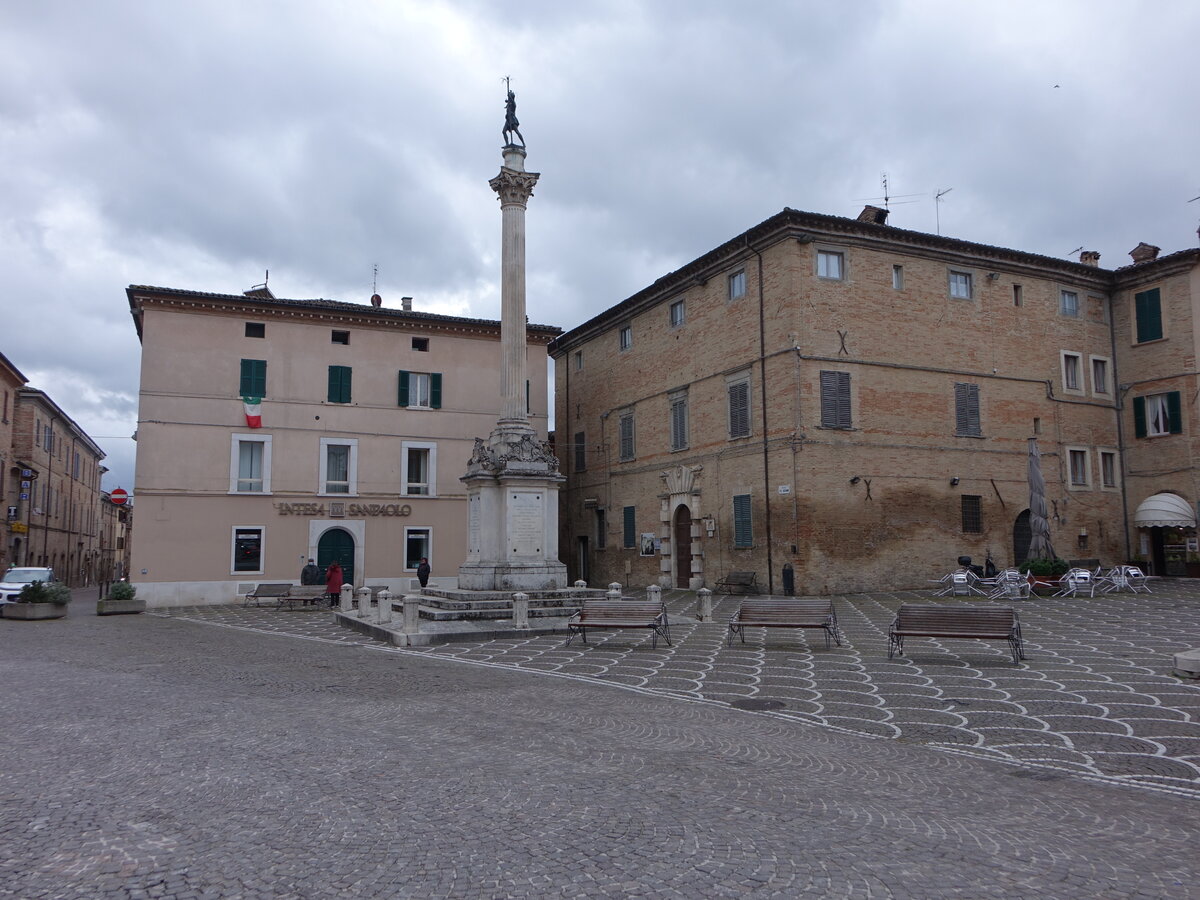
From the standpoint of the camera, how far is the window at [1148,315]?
30703 millimetres

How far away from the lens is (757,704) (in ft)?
32.0

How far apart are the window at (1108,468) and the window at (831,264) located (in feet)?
40.2

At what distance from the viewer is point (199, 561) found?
1134 inches

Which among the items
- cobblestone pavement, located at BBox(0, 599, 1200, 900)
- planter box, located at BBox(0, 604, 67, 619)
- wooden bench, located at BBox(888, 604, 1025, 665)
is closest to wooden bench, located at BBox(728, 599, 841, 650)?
wooden bench, located at BBox(888, 604, 1025, 665)

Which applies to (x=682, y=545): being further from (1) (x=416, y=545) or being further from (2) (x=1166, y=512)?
(2) (x=1166, y=512)

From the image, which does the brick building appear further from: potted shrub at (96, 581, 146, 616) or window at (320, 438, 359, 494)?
potted shrub at (96, 581, 146, 616)

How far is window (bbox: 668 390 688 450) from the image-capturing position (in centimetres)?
3091

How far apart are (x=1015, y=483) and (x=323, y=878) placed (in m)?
28.4

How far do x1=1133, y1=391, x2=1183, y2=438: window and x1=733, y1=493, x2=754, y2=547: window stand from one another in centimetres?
1485

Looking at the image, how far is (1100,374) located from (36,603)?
33535 mm

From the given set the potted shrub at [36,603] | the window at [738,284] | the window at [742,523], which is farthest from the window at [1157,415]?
the potted shrub at [36,603]

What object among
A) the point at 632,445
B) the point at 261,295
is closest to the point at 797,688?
the point at 632,445

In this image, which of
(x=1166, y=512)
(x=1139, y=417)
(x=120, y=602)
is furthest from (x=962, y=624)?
(x=1139, y=417)

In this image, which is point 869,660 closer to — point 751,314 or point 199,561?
point 751,314
